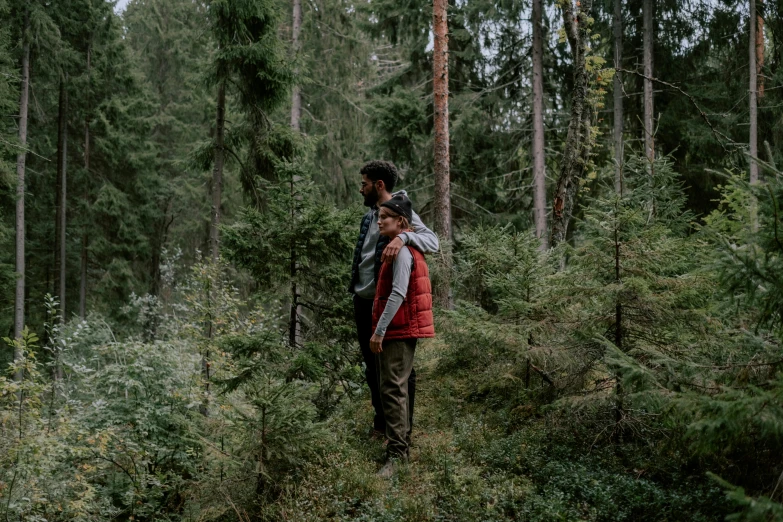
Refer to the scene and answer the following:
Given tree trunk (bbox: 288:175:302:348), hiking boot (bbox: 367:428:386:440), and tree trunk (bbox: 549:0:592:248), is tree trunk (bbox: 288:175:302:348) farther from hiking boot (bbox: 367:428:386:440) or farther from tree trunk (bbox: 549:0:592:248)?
tree trunk (bbox: 549:0:592:248)

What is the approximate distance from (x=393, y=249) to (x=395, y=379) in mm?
1078

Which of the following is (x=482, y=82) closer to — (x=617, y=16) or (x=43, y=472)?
(x=617, y=16)

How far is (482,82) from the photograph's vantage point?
18.1 metres

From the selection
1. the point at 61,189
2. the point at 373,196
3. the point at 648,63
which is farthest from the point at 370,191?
the point at 61,189

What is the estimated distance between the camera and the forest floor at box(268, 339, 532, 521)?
4.17m

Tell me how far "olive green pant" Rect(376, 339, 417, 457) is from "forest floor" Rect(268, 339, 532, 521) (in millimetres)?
396

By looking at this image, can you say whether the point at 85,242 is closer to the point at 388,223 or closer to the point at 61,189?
the point at 61,189

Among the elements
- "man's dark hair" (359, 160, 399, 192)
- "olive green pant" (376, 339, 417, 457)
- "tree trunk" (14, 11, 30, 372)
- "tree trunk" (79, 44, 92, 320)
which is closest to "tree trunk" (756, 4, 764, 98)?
"man's dark hair" (359, 160, 399, 192)

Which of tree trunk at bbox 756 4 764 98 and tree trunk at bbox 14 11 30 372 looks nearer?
tree trunk at bbox 14 11 30 372

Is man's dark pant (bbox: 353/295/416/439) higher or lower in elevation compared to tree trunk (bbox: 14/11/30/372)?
lower

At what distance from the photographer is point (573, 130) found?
7871mm

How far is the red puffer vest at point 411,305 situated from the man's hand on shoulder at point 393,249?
0.11 m

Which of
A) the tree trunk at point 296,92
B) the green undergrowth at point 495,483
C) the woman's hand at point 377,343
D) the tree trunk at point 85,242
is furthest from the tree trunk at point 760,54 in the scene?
the tree trunk at point 85,242

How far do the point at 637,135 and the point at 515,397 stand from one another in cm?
1492
